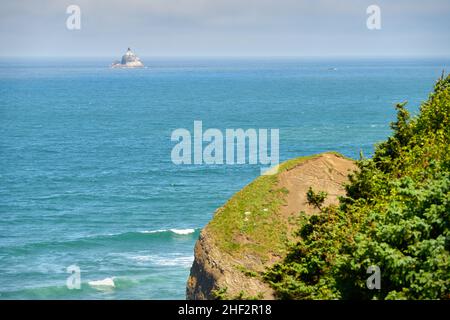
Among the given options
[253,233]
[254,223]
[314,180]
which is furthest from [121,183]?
[253,233]

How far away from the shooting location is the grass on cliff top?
27.1 meters

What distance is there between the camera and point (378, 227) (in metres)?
20.4

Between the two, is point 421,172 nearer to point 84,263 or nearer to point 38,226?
point 84,263

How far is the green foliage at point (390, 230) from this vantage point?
1873 centimetres

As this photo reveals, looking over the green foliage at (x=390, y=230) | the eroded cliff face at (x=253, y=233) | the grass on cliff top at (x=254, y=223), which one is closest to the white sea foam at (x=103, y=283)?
the eroded cliff face at (x=253, y=233)

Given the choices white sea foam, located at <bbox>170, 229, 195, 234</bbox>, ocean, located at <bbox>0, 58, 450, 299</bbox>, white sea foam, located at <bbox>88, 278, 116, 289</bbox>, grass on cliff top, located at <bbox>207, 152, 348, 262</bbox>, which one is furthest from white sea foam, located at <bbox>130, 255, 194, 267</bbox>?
grass on cliff top, located at <bbox>207, 152, 348, 262</bbox>

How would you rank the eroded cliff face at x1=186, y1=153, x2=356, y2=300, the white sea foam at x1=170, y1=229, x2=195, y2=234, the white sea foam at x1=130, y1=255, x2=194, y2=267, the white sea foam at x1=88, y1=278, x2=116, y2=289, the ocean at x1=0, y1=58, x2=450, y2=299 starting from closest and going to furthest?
the eroded cliff face at x1=186, y1=153, x2=356, y2=300
the white sea foam at x1=88, y1=278, x2=116, y2=289
the ocean at x1=0, y1=58, x2=450, y2=299
the white sea foam at x1=130, y1=255, x2=194, y2=267
the white sea foam at x1=170, y1=229, x2=195, y2=234

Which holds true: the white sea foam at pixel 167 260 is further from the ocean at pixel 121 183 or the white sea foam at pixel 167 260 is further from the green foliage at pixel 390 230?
the green foliage at pixel 390 230

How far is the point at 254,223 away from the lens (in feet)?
92.5

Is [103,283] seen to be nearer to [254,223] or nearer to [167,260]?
[167,260]

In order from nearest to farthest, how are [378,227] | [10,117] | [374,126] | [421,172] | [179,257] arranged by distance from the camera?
[378,227], [421,172], [179,257], [374,126], [10,117]

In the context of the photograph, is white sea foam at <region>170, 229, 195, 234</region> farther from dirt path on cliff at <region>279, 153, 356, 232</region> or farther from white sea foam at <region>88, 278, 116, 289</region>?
dirt path on cliff at <region>279, 153, 356, 232</region>
